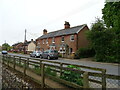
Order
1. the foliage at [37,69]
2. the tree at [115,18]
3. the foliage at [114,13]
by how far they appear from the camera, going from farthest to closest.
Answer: the tree at [115,18]
the foliage at [114,13]
the foliage at [37,69]

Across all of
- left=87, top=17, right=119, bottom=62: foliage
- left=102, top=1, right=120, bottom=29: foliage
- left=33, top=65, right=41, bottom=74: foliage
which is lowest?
left=33, top=65, right=41, bottom=74: foliage

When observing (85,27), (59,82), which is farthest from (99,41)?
(59,82)

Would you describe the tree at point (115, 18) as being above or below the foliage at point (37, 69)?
above

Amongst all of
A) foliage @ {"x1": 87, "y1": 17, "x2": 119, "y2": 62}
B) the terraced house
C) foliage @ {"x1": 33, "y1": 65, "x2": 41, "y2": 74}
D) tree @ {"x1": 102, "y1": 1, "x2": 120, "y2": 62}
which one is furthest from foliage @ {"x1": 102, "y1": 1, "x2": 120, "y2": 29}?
the terraced house

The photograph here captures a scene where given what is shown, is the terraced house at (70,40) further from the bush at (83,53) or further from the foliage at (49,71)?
the foliage at (49,71)

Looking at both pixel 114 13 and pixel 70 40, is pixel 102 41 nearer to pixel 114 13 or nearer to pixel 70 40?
pixel 114 13

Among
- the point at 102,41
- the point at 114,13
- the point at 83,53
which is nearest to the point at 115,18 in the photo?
the point at 114,13

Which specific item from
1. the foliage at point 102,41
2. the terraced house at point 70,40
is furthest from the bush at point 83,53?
the foliage at point 102,41

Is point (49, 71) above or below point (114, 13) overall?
below

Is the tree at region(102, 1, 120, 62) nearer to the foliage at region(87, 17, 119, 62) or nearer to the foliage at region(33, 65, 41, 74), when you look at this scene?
the foliage at region(87, 17, 119, 62)

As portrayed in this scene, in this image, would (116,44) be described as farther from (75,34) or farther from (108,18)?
(75,34)

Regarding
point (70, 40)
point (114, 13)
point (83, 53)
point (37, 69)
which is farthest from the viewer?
point (70, 40)

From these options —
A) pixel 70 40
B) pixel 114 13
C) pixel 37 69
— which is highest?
pixel 114 13

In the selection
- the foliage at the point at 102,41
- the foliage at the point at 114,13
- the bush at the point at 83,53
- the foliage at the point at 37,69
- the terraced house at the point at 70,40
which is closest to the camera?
the foliage at the point at 37,69
